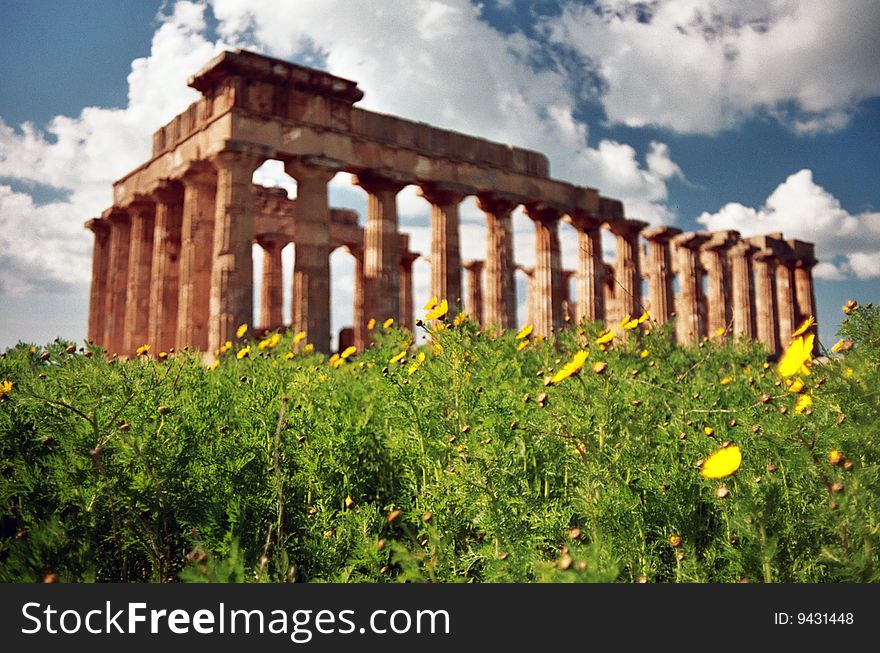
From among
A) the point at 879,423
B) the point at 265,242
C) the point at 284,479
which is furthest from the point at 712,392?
the point at 265,242

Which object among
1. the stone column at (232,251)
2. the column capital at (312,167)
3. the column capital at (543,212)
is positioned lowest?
the stone column at (232,251)

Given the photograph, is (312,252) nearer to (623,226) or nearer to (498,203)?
(498,203)

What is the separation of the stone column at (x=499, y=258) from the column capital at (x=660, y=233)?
1022 centimetres

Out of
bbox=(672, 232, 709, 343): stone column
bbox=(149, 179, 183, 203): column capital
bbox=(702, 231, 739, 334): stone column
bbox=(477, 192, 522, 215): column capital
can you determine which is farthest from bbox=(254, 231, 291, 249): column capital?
bbox=(702, 231, 739, 334): stone column

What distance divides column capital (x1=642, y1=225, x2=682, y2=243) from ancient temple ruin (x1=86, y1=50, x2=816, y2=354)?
0.22 ft

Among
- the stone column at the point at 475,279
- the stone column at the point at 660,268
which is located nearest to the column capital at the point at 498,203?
the stone column at the point at 660,268

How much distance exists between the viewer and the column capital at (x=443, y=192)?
78.3ft

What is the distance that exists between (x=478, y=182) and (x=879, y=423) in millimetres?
22616

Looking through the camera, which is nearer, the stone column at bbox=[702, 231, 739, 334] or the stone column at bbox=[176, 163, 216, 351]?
the stone column at bbox=[176, 163, 216, 351]

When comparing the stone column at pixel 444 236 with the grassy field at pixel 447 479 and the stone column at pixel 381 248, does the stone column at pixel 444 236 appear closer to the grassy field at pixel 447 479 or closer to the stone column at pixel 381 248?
the stone column at pixel 381 248

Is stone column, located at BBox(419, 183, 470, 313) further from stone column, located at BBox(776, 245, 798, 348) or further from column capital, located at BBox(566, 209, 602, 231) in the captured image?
stone column, located at BBox(776, 245, 798, 348)

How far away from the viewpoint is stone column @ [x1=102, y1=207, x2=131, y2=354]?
26156 millimetres

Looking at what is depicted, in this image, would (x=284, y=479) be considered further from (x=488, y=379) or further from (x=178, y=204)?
(x=178, y=204)

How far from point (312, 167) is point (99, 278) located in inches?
531
